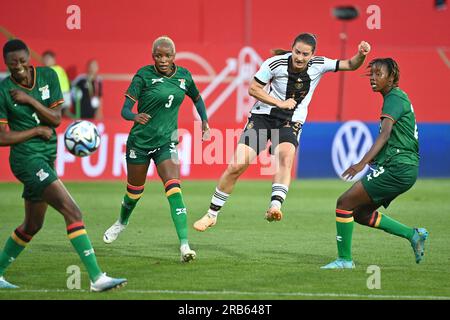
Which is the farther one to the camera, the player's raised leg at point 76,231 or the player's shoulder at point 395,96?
the player's shoulder at point 395,96

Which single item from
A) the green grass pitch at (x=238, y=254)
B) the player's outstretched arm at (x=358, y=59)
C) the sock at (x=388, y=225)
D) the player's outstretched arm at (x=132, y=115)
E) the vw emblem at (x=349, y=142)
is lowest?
the vw emblem at (x=349, y=142)

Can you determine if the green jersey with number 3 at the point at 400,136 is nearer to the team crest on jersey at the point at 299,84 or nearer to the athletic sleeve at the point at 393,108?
the athletic sleeve at the point at 393,108

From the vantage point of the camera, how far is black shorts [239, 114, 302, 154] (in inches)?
445

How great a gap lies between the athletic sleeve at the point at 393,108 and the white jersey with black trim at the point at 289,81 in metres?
1.49

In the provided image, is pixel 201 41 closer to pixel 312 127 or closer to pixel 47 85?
pixel 312 127

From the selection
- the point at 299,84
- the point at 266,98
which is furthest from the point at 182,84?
the point at 299,84

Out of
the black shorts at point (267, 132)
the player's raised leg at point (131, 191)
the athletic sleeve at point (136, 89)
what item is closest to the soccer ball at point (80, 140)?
the athletic sleeve at point (136, 89)

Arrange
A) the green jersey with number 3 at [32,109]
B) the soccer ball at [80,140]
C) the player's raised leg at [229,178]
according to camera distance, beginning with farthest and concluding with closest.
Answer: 1. the player's raised leg at [229,178]
2. the soccer ball at [80,140]
3. the green jersey with number 3 at [32,109]

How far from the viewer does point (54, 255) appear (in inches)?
448

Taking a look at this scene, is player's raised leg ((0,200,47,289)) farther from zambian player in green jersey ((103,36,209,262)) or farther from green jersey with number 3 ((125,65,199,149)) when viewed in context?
green jersey with number 3 ((125,65,199,149))

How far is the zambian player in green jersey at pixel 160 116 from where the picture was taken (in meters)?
11.0

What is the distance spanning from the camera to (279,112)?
1148 centimetres

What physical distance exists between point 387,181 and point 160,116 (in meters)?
2.96

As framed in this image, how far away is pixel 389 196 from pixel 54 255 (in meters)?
4.18
